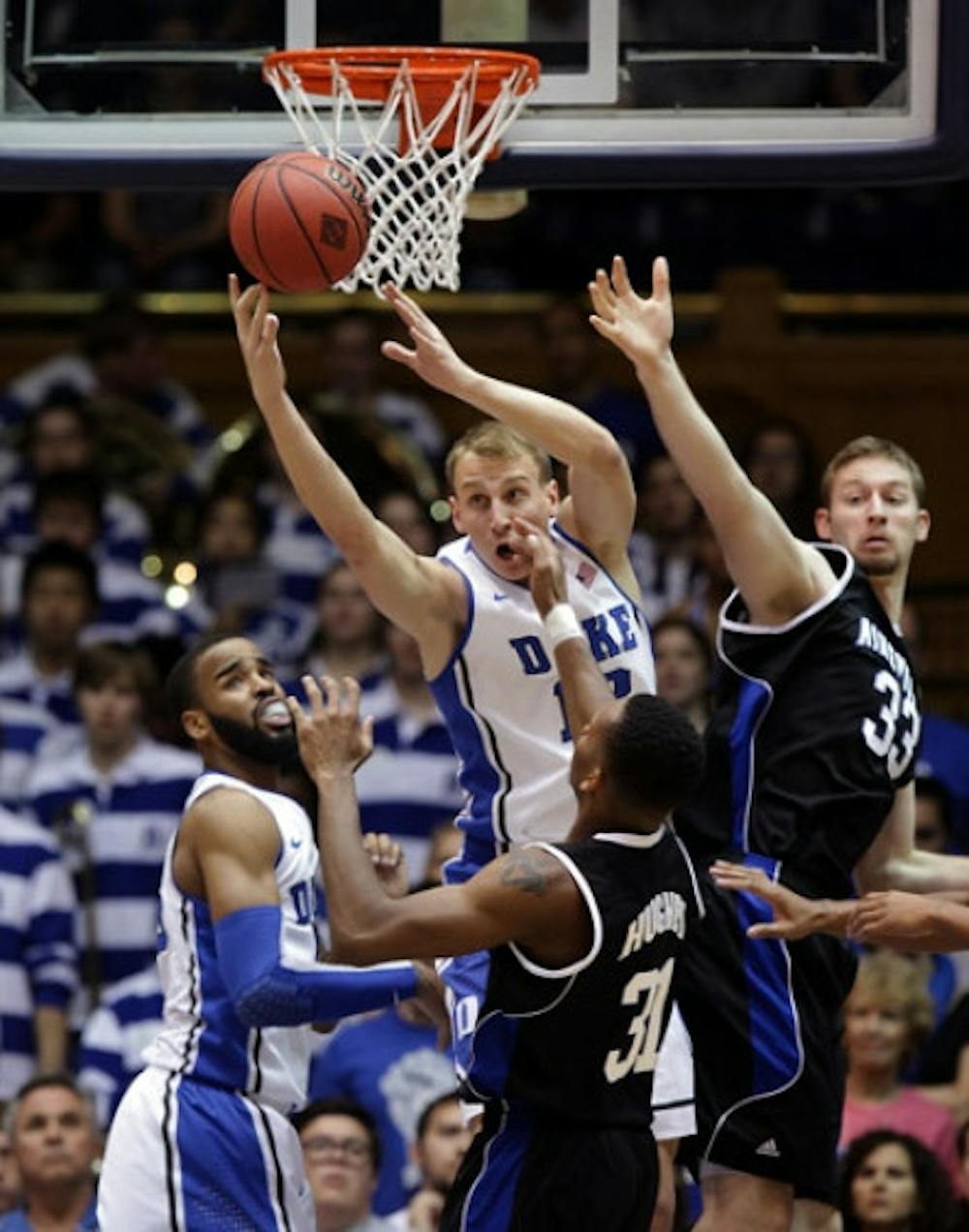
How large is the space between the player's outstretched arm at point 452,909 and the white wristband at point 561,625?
583 millimetres

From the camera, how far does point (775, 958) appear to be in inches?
261

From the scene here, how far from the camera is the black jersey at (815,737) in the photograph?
259 inches

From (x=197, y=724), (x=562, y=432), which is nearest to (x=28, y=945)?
(x=197, y=724)

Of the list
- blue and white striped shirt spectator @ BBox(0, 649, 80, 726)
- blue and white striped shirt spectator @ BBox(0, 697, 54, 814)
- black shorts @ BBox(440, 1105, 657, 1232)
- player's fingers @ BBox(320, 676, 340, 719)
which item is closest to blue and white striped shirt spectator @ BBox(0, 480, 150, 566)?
blue and white striped shirt spectator @ BBox(0, 649, 80, 726)

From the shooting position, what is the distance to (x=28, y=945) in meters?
9.28

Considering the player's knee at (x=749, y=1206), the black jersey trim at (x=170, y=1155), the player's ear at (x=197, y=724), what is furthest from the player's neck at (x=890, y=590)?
the black jersey trim at (x=170, y=1155)

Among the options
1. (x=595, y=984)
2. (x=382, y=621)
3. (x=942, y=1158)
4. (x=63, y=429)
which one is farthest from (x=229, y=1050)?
(x=63, y=429)

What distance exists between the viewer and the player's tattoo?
578cm

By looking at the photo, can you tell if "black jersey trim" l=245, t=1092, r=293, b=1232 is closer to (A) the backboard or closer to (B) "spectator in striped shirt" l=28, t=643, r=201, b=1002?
(A) the backboard

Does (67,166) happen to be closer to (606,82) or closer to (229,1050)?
(606,82)

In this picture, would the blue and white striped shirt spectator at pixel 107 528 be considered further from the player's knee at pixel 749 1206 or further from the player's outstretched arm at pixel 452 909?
the player's outstretched arm at pixel 452 909

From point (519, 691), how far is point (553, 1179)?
1.17 metres

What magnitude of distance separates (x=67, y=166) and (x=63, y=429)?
4.28 metres

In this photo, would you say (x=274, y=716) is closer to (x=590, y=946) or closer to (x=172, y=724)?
(x=590, y=946)
